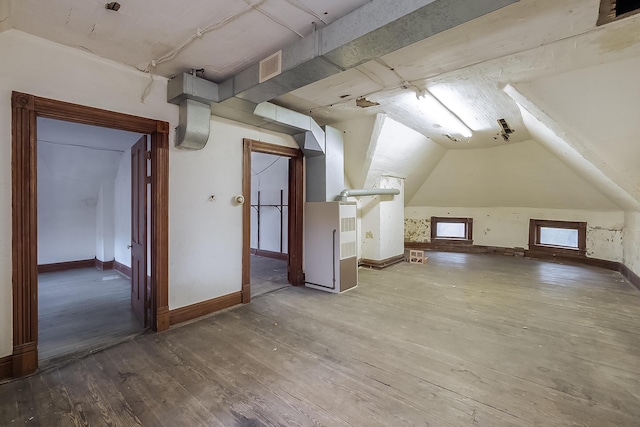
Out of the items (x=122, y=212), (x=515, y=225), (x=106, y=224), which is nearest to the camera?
(x=122, y=212)

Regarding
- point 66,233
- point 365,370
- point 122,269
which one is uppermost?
point 66,233

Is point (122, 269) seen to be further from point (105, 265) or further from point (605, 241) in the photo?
point (605, 241)

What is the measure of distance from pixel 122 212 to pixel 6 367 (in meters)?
3.27

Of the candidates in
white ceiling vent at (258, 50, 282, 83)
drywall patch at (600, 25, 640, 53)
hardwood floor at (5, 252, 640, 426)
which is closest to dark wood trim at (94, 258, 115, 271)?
hardwood floor at (5, 252, 640, 426)

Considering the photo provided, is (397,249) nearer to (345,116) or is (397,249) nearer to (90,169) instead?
(345,116)

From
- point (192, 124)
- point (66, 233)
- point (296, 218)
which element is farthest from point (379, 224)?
point (66, 233)

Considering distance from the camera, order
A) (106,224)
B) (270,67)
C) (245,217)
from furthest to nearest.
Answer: (106,224)
(245,217)
(270,67)

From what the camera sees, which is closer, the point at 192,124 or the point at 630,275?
the point at 192,124

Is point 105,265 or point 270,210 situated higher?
point 270,210

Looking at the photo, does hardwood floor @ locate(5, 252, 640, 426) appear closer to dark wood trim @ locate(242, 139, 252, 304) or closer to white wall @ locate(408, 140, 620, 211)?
dark wood trim @ locate(242, 139, 252, 304)

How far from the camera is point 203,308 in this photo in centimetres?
302

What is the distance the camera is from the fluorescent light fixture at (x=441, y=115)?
3.29m

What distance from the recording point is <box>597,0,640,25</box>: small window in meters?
1.71

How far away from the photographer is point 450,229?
7.21 m
